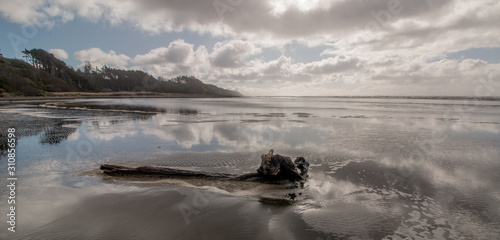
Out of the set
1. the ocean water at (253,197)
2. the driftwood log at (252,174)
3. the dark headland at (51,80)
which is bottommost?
the ocean water at (253,197)

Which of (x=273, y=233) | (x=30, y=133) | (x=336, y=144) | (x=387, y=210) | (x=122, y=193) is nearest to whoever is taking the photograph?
(x=273, y=233)

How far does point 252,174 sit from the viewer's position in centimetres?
861

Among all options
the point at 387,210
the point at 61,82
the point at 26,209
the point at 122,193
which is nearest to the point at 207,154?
the point at 122,193

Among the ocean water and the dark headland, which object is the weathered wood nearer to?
the ocean water

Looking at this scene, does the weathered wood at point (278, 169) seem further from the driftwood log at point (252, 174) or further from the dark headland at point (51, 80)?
the dark headland at point (51, 80)

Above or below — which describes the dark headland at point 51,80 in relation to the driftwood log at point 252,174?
above

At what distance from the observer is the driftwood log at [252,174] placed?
27.7 feet

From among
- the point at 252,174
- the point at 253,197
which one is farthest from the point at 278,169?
the point at 253,197

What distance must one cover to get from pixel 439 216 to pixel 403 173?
3.62 metres

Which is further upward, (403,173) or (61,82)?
(61,82)

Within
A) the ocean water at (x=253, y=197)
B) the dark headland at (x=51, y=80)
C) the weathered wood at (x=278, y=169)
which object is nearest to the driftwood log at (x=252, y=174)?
the weathered wood at (x=278, y=169)

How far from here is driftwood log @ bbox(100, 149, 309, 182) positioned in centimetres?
844

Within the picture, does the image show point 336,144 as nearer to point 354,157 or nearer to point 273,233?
point 354,157

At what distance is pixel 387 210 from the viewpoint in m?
6.64
